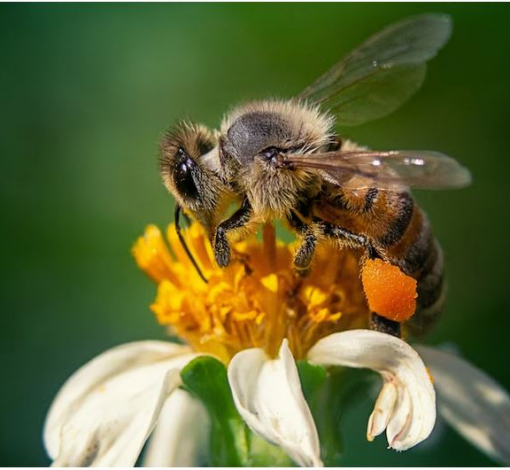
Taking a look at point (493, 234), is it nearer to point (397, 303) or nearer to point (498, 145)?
point (498, 145)

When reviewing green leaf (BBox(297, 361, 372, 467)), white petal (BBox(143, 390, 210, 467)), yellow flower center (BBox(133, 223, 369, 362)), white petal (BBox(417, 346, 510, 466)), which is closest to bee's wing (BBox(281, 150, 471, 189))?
yellow flower center (BBox(133, 223, 369, 362))

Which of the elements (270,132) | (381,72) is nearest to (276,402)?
(270,132)

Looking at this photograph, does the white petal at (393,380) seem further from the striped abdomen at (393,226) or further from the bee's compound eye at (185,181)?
the bee's compound eye at (185,181)

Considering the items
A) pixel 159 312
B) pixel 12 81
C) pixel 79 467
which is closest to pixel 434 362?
pixel 159 312

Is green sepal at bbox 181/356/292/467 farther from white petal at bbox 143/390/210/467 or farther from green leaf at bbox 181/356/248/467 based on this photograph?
white petal at bbox 143/390/210/467

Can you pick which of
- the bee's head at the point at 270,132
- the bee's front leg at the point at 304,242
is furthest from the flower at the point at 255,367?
the bee's head at the point at 270,132
